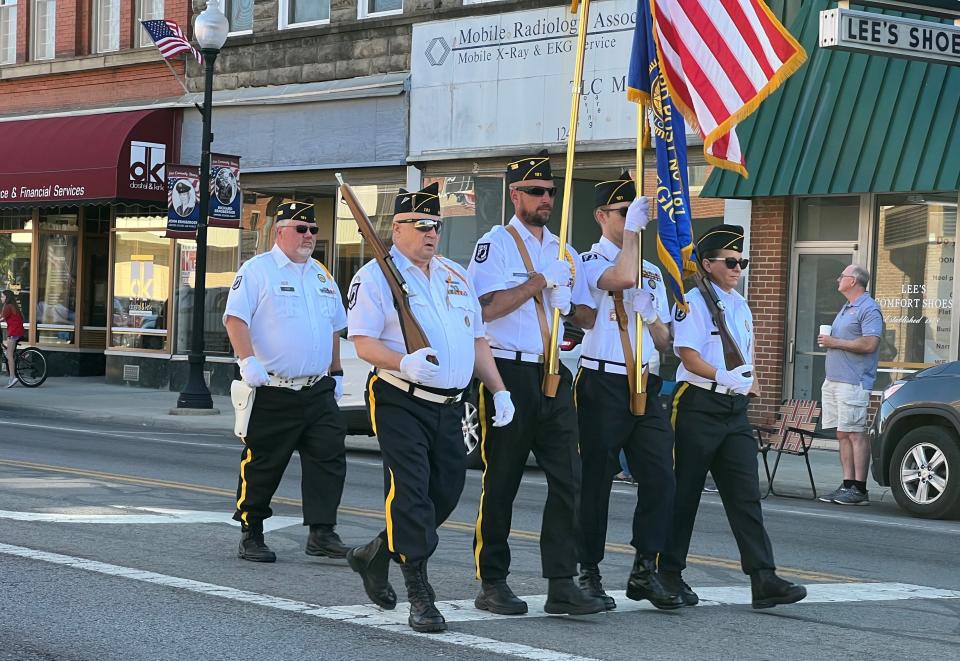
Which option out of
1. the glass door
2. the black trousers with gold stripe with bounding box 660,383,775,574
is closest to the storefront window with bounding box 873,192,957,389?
the glass door

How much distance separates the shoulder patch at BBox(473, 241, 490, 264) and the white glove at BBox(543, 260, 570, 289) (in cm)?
32

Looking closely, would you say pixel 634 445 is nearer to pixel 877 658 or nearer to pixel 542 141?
pixel 877 658

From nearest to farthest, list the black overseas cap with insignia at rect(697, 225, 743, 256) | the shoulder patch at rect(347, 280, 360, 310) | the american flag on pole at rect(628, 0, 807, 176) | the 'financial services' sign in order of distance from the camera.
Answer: the shoulder patch at rect(347, 280, 360, 310) → the black overseas cap with insignia at rect(697, 225, 743, 256) → the american flag on pole at rect(628, 0, 807, 176) → the 'financial services' sign

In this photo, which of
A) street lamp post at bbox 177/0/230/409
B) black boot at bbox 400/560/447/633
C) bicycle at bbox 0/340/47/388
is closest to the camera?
black boot at bbox 400/560/447/633

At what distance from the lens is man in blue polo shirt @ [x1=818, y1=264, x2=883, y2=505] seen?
13.6 metres

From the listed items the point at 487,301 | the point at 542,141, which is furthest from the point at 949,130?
the point at 487,301

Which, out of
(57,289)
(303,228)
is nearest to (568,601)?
(303,228)

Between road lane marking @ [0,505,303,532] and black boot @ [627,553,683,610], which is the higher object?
black boot @ [627,553,683,610]

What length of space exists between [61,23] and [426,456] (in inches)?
946

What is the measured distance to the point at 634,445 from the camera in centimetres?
748

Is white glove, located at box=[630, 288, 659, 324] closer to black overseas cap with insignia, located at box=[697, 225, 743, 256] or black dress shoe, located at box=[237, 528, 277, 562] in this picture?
black overseas cap with insignia, located at box=[697, 225, 743, 256]

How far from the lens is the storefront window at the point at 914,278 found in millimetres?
17172

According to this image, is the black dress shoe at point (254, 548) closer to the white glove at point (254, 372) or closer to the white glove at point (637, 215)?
the white glove at point (254, 372)

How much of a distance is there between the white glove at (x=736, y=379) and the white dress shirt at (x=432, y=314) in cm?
130
